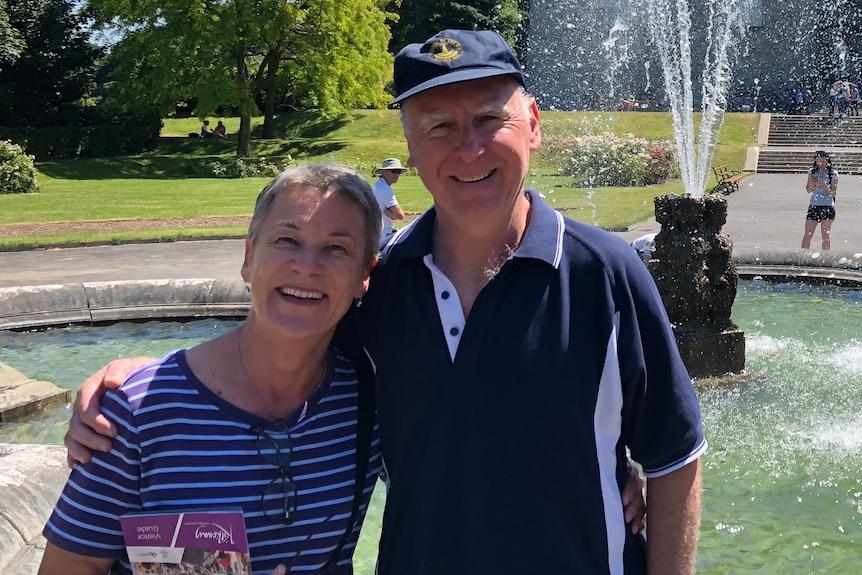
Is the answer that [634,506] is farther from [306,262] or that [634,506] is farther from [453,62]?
[453,62]

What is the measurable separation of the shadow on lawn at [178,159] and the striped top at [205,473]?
3044 centimetres

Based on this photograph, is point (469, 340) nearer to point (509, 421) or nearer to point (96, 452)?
point (509, 421)

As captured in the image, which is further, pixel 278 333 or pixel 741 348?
pixel 741 348

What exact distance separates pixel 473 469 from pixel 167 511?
0.63 metres

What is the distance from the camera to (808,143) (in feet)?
110

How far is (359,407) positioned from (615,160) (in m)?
24.8

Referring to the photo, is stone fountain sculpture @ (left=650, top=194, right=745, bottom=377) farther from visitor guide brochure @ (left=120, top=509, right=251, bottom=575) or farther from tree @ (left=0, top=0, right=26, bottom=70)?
tree @ (left=0, top=0, right=26, bottom=70)

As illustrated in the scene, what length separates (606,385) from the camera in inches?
70.7

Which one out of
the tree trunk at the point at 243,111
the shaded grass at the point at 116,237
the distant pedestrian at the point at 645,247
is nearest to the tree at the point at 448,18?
the tree trunk at the point at 243,111

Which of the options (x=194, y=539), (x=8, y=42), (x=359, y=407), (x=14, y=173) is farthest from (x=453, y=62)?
(x=8, y=42)

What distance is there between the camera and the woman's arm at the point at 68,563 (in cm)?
183

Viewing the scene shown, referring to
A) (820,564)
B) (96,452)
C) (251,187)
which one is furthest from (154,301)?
(251,187)

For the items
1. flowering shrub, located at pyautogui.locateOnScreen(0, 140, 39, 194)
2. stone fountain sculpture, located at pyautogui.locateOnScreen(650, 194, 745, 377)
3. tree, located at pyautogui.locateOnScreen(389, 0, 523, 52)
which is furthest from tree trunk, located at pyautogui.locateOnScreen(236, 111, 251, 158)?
stone fountain sculpture, located at pyautogui.locateOnScreen(650, 194, 745, 377)

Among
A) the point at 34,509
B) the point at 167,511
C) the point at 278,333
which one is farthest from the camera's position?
the point at 34,509
